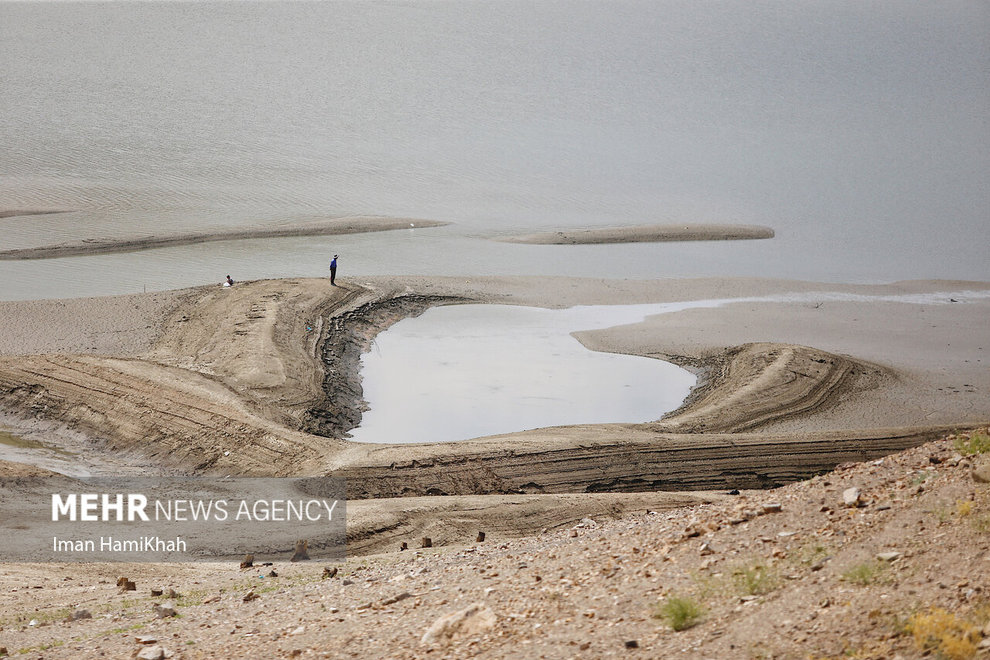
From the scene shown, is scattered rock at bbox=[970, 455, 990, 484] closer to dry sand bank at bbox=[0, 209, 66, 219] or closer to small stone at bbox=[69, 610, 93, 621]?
small stone at bbox=[69, 610, 93, 621]

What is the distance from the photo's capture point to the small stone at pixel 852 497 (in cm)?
826

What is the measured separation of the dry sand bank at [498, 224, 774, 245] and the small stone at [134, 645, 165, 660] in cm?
3162

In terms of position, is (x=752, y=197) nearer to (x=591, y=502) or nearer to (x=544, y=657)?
(x=591, y=502)

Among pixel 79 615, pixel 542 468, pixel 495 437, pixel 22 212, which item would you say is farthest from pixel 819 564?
pixel 22 212

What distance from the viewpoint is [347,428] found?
792 inches

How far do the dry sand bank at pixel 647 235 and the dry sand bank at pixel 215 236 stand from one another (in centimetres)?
460

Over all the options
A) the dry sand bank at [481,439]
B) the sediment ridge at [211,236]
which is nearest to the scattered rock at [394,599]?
the dry sand bank at [481,439]

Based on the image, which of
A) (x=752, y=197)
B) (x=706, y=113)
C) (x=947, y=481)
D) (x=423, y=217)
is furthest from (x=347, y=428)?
(x=706, y=113)

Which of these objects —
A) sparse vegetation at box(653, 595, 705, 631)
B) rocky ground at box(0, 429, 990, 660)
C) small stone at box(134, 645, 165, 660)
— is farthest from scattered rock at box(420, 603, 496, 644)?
small stone at box(134, 645, 165, 660)

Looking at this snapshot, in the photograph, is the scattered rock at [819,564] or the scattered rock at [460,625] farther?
the scattered rock at [460,625]

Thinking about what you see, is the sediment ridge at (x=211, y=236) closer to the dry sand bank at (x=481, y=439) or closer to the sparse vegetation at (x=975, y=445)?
the dry sand bank at (x=481, y=439)

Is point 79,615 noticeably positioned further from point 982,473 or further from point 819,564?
point 982,473

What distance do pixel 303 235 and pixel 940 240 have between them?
26555 millimetres

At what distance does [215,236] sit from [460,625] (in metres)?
31.0
